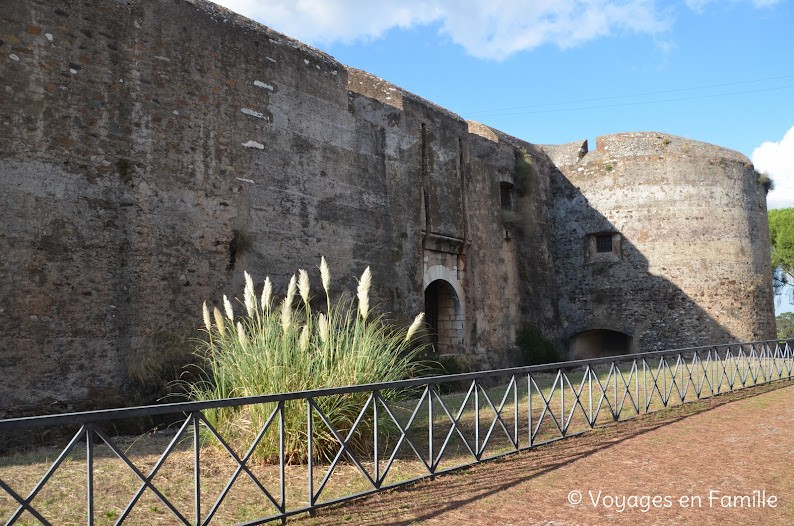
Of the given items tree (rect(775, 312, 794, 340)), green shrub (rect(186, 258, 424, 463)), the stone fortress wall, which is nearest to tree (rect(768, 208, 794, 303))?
tree (rect(775, 312, 794, 340))

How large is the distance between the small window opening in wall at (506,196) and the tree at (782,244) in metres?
16.6

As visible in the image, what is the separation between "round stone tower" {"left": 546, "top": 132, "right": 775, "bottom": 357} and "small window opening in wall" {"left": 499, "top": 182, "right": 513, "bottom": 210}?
206cm

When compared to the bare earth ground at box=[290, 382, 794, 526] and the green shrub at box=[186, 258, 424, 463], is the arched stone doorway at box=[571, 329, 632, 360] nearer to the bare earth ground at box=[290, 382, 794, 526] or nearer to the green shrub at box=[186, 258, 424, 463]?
the bare earth ground at box=[290, 382, 794, 526]

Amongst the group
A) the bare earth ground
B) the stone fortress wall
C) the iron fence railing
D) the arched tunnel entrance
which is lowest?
the bare earth ground

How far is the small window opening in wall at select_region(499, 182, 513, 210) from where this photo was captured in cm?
1577

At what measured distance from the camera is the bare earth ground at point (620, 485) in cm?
388

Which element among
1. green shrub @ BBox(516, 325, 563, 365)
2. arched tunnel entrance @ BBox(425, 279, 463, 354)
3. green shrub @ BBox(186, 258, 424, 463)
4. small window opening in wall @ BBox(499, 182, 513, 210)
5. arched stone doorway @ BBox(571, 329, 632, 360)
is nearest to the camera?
green shrub @ BBox(186, 258, 424, 463)

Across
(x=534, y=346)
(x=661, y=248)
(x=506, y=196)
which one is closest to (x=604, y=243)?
(x=661, y=248)

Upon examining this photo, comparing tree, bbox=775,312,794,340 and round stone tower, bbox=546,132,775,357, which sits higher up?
round stone tower, bbox=546,132,775,357

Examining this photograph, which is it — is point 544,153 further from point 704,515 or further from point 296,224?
point 704,515

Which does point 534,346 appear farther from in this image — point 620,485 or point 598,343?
point 620,485

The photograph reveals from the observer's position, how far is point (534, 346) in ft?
48.7

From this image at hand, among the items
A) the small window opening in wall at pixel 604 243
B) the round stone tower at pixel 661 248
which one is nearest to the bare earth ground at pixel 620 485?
the round stone tower at pixel 661 248

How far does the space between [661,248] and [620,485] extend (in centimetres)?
1249
